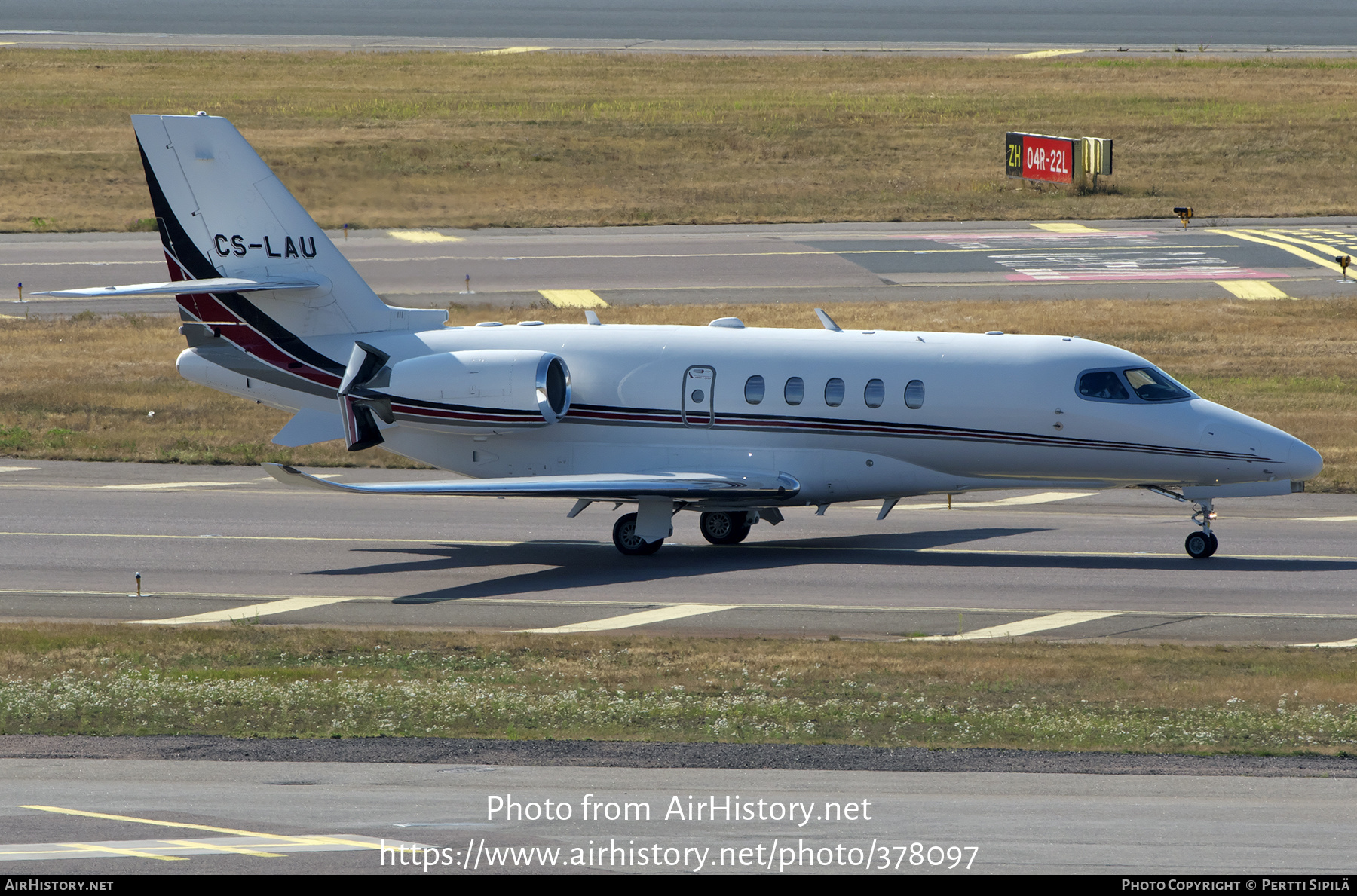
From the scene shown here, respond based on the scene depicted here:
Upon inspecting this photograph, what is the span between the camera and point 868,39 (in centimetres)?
12319

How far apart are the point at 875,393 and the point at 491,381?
6.40 metres

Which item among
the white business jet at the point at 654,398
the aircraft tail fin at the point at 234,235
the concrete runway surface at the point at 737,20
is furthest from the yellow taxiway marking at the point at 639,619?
the concrete runway surface at the point at 737,20

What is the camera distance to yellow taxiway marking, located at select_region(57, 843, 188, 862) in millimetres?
11961

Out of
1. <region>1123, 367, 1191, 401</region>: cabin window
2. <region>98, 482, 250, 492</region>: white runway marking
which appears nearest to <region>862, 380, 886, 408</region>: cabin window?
<region>1123, 367, 1191, 401</region>: cabin window

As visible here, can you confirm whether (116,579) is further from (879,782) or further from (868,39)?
(868,39)

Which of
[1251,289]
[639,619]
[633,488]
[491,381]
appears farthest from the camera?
[1251,289]

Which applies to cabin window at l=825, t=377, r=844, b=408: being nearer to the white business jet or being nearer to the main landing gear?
the white business jet

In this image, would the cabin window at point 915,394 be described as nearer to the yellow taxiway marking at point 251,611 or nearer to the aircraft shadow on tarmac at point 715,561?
the aircraft shadow on tarmac at point 715,561

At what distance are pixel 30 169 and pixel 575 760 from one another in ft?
218

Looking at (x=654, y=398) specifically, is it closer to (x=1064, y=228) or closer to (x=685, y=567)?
(x=685, y=567)

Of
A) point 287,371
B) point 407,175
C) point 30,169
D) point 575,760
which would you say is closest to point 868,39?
point 30,169

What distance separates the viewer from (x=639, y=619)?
2345 centimetres

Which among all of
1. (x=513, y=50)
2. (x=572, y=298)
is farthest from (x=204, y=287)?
(x=513, y=50)

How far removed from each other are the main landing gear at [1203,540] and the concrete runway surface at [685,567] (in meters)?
0.31
